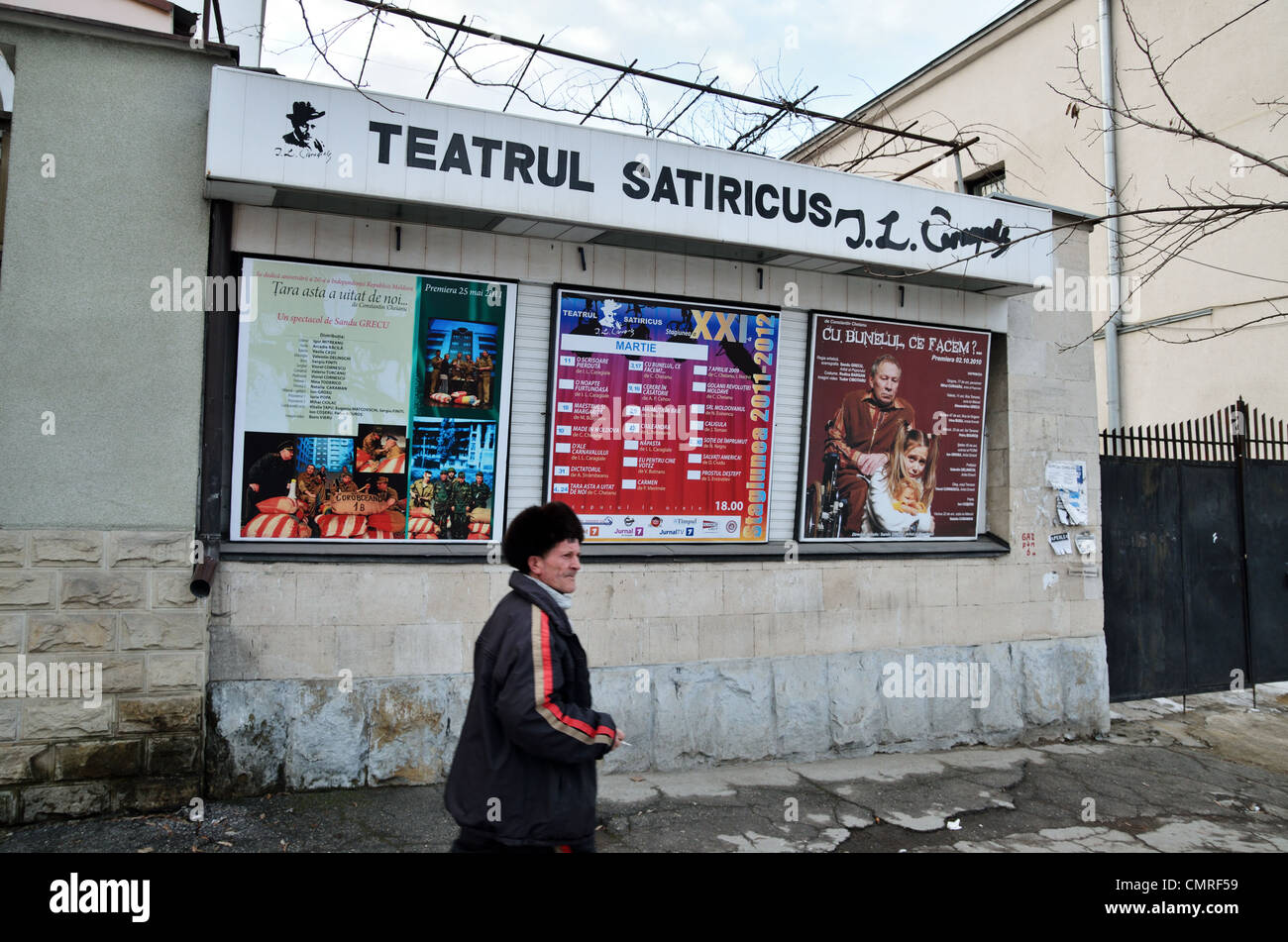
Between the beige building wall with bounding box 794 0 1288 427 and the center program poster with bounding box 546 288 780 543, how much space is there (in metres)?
4.42

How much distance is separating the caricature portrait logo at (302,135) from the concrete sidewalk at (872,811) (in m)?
3.64

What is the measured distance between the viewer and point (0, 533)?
15.5 ft

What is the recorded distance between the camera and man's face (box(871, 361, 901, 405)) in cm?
714

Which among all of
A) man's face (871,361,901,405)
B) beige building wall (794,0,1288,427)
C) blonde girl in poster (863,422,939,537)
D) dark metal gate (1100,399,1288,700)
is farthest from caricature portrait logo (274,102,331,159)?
dark metal gate (1100,399,1288,700)

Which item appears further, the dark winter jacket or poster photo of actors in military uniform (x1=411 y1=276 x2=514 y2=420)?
poster photo of actors in military uniform (x1=411 y1=276 x2=514 y2=420)

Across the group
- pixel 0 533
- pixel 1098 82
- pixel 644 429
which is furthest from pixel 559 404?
pixel 1098 82

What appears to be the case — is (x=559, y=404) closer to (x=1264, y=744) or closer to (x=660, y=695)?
(x=660, y=695)

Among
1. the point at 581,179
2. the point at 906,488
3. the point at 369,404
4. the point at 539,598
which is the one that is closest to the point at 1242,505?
the point at 906,488

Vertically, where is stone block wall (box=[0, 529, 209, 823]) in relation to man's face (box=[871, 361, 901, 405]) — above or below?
below

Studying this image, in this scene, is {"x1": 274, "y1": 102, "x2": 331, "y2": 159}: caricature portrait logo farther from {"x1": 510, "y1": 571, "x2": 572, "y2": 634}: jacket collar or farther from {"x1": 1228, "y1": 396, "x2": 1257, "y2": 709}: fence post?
{"x1": 1228, "y1": 396, "x2": 1257, "y2": 709}: fence post

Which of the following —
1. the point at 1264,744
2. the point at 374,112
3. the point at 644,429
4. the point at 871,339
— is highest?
the point at 374,112

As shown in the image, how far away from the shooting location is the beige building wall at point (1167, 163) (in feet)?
35.4

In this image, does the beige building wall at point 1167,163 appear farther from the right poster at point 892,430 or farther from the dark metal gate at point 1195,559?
the right poster at point 892,430
